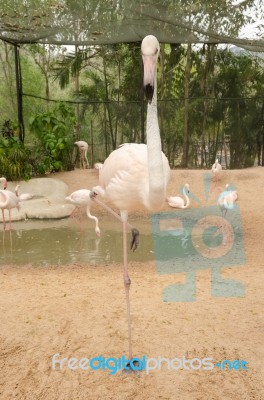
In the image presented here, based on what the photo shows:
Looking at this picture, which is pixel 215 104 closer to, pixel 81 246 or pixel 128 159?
pixel 81 246

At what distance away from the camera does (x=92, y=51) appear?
13.5 metres

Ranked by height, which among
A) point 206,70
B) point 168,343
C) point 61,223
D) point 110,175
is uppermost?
point 206,70

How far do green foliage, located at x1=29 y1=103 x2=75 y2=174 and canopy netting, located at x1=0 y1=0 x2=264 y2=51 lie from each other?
256 centimetres

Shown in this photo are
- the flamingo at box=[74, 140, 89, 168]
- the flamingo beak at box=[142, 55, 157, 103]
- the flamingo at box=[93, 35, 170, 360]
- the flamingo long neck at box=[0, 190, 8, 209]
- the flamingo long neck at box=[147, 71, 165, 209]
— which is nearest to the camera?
the flamingo beak at box=[142, 55, 157, 103]

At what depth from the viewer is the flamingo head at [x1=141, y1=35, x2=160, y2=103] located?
221cm

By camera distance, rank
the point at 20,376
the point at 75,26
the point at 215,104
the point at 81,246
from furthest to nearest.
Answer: the point at 215,104, the point at 75,26, the point at 81,246, the point at 20,376

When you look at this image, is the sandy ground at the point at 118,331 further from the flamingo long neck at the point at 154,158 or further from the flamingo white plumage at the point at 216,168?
the flamingo white plumage at the point at 216,168

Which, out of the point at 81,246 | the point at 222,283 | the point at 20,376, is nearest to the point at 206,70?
the point at 81,246

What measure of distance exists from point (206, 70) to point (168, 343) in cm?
1151

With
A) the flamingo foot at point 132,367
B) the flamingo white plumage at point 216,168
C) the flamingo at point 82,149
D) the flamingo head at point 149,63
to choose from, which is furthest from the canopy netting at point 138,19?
the flamingo foot at point 132,367

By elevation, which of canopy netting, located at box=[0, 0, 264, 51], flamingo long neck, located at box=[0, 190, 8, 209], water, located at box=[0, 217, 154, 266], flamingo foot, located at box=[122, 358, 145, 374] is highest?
canopy netting, located at box=[0, 0, 264, 51]

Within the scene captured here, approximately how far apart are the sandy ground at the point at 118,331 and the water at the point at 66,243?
1.18 feet

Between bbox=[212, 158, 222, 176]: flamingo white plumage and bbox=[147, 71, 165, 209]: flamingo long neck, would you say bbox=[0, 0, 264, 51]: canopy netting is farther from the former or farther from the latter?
bbox=[147, 71, 165, 209]: flamingo long neck

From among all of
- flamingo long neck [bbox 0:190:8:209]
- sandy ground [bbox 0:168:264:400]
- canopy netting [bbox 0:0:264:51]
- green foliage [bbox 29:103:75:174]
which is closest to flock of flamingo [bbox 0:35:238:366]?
sandy ground [bbox 0:168:264:400]
